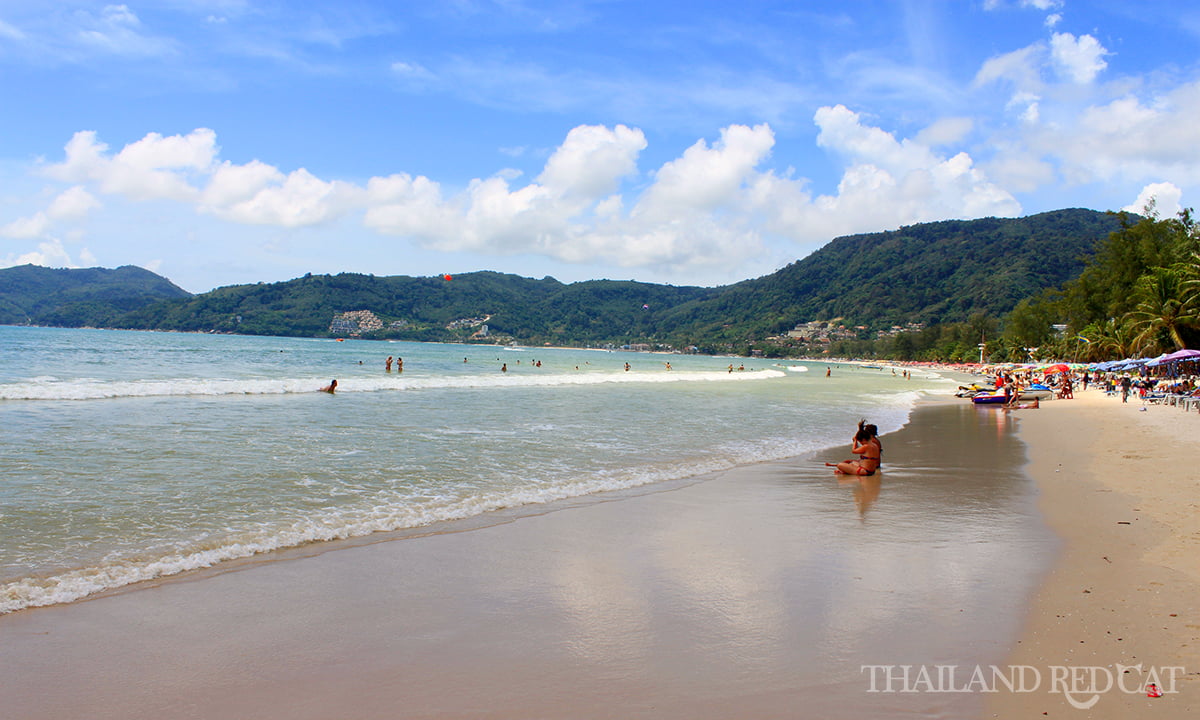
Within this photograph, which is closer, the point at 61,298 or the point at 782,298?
the point at 61,298

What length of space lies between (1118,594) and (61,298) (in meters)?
214

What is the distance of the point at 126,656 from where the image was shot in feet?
13.8

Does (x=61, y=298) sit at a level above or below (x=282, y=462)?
above

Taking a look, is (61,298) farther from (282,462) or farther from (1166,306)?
(1166,306)

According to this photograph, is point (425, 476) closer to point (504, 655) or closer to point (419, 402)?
point (504, 655)

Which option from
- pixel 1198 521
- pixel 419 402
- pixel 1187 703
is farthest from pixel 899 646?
pixel 419 402

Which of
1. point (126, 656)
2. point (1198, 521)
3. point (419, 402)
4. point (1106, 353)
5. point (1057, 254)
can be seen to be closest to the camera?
point (126, 656)

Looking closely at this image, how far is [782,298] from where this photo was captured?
19838 centimetres

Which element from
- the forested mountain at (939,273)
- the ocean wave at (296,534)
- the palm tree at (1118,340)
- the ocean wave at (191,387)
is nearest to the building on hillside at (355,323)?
the forested mountain at (939,273)

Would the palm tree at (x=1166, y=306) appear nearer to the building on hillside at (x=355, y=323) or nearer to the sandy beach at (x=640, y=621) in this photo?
the sandy beach at (x=640, y=621)

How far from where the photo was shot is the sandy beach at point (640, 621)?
146 inches

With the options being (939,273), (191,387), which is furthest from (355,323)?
(939,273)

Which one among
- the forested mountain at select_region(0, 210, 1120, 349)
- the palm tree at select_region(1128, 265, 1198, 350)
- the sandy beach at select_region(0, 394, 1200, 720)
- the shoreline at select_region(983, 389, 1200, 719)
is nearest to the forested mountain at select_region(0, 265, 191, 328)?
the forested mountain at select_region(0, 210, 1120, 349)

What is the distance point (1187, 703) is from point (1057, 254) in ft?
590
